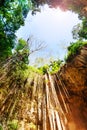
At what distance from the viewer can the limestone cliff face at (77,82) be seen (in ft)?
29.2

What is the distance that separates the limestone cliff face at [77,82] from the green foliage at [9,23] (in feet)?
8.64

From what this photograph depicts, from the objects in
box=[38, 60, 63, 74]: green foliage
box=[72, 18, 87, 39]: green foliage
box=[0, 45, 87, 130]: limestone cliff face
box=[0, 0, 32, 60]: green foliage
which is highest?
box=[72, 18, 87, 39]: green foliage

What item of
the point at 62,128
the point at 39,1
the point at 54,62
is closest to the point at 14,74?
the point at 62,128

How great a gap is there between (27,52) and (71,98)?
2504 millimetres

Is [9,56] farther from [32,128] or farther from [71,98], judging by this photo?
[71,98]

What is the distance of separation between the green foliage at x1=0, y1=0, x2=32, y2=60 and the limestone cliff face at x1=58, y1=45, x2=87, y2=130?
2635 millimetres

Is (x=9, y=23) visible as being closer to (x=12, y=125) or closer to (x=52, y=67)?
(x=12, y=125)

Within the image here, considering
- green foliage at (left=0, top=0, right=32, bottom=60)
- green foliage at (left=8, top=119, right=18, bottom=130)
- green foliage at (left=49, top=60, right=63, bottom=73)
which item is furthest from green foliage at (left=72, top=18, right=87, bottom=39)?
green foliage at (left=8, top=119, right=18, bottom=130)

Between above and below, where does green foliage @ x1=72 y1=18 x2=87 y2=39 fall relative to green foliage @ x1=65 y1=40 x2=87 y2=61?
above

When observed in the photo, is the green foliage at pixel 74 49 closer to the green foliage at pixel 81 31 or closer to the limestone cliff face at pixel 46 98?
the limestone cliff face at pixel 46 98

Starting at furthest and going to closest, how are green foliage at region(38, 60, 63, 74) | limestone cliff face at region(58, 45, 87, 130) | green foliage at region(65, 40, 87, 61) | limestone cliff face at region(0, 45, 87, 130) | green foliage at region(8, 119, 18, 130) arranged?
green foliage at region(38, 60, 63, 74)
green foliage at region(65, 40, 87, 61)
limestone cliff face at region(58, 45, 87, 130)
limestone cliff face at region(0, 45, 87, 130)
green foliage at region(8, 119, 18, 130)

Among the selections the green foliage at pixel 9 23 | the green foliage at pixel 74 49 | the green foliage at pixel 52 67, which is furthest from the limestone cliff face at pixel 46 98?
the green foliage at pixel 52 67

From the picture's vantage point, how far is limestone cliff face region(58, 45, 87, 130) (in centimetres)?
891

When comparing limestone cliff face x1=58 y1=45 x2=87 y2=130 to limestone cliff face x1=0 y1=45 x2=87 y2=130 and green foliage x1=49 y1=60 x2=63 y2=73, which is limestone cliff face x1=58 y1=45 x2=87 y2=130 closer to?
limestone cliff face x1=0 y1=45 x2=87 y2=130
